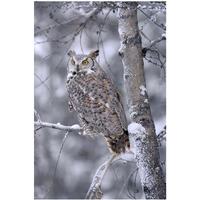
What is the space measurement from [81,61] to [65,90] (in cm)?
26

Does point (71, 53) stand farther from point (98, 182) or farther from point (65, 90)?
point (98, 182)

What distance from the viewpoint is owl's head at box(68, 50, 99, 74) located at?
8.64ft

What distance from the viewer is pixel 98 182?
2.55 meters

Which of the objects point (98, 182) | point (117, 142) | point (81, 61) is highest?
point (81, 61)

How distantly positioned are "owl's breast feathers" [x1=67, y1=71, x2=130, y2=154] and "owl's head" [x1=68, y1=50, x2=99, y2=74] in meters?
0.05

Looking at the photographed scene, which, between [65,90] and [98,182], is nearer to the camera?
[98,182]

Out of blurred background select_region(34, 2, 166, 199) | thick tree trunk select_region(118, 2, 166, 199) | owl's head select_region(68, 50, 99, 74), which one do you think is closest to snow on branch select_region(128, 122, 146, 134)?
thick tree trunk select_region(118, 2, 166, 199)

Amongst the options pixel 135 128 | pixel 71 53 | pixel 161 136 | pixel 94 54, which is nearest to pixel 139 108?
pixel 135 128
